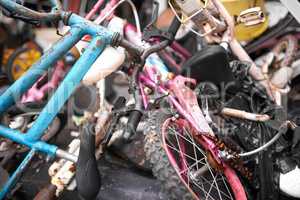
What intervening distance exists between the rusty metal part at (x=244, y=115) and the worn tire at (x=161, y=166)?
0.42 m

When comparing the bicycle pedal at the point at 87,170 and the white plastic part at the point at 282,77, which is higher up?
the bicycle pedal at the point at 87,170

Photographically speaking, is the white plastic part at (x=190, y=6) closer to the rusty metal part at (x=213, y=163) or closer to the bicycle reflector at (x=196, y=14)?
the bicycle reflector at (x=196, y=14)

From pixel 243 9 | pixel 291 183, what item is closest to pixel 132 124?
pixel 291 183

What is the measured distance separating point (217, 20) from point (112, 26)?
1.79 feet

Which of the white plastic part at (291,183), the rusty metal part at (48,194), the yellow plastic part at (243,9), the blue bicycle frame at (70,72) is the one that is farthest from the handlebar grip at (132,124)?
the yellow plastic part at (243,9)

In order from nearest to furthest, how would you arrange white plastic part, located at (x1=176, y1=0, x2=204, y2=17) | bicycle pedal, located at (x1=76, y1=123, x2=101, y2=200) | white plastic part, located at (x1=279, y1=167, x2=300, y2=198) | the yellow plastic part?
bicycle pedal, located at (x1=76, y1=123, x2=101, y2=200) < white plastic part, located at (x1=279, y1=167, x2=300, y2=198) < white plastic part, located at (x1=176, y1=0, x2=204, y2=17) < the yellow plastic part

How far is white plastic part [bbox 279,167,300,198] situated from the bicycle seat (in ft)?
1.65

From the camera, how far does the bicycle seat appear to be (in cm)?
134

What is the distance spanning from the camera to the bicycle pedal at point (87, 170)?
3.87 ft

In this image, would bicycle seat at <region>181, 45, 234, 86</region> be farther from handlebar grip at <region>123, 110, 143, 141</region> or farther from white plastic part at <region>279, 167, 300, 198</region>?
white plastic part at <region>279, 167, 300, 198</region>

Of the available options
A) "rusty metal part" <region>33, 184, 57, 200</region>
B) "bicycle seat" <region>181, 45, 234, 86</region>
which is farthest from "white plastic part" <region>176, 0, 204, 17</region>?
"rusty metal part" <region>33, 184, 57, 200</region>

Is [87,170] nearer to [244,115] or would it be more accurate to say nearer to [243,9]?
[244,115]

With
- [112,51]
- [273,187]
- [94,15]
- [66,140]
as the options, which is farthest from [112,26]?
[273,187]

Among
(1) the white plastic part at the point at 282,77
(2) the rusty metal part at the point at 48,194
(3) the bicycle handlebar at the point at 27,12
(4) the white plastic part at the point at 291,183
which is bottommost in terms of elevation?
(4) the white plastic part at the point at 291,183
